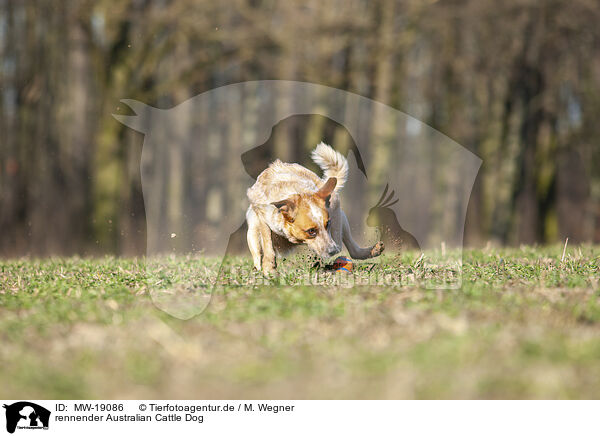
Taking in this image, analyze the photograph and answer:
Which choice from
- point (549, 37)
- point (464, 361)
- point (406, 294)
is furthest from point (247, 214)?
point (549, 37)

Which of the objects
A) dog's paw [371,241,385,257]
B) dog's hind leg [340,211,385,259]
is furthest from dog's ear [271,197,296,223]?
dog's paw [371,241,385,257]

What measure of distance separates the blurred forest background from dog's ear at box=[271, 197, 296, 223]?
6.92 m

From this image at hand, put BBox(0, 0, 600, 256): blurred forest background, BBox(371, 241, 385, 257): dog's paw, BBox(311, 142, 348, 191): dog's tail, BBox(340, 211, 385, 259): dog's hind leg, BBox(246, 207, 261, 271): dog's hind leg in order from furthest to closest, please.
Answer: BBox(0, 0, 600, 256): blurred forest background → BBox(371, 241, 385, 257): dog's paw → BBox(340, 211, 385, 259): dog's hind leg → BBox(246, 207, 261, 271): dog's hind leg → BBox(311, 142, 348, 191): dog's tail

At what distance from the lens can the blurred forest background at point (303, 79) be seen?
1680 centimetres

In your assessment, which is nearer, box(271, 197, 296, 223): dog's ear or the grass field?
the grass field

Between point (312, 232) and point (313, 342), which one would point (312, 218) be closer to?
point (312, 232)

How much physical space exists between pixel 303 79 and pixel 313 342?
14007 millimetres

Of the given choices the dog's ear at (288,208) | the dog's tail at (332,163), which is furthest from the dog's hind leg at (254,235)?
the dog's tail at (332,163)

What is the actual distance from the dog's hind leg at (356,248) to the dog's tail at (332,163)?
579 mm

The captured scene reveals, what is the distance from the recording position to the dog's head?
6.55 m

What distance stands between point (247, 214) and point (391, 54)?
1409cm
